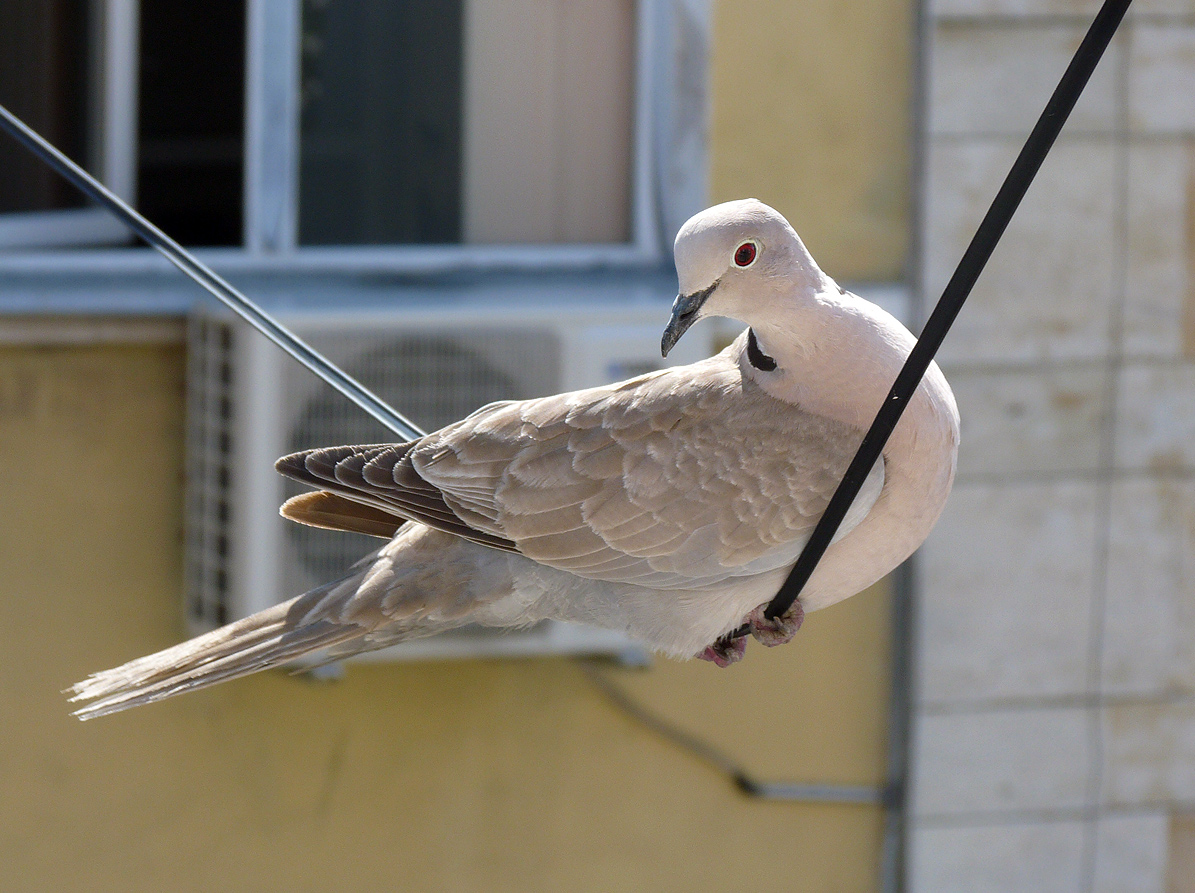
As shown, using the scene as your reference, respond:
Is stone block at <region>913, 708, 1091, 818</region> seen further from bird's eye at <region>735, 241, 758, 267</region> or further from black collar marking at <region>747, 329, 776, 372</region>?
bird's eye at <region>735, 241, 758, 267</region>

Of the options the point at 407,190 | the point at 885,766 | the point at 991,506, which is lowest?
the point at 885,766

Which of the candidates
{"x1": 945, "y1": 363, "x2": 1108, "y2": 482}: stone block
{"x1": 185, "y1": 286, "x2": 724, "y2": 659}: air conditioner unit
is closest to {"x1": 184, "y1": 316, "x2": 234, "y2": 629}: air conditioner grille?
{"x1": 185, "y1": 286, "x2": 724, "y2": 659}: air conditioner unit

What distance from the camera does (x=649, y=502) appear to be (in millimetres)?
1771

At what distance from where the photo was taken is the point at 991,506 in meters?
3.62

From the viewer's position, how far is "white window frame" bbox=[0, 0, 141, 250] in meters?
3.46

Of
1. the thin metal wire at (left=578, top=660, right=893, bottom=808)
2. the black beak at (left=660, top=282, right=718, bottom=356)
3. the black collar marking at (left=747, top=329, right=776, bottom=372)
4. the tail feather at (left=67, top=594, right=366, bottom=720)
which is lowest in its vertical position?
the thin metal wire at (left=578, top=660, right=893, bottom=808)

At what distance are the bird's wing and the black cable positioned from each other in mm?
256

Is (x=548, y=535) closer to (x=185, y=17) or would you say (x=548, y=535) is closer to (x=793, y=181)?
(x=793, y=181)

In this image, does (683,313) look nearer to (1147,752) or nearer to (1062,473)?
(1062,473)

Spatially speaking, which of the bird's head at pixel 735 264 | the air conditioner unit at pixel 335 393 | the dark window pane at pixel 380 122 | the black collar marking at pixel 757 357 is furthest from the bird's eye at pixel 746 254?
the dark window pane at pixel 380 122

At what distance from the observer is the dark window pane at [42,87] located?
141 inches

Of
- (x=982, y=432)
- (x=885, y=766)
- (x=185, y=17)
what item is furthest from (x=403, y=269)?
(x=885, y=766)

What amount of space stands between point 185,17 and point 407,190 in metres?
0.79

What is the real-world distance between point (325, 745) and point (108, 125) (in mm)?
1595
